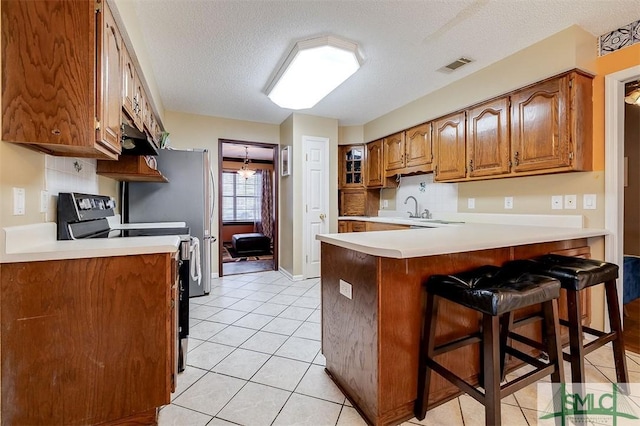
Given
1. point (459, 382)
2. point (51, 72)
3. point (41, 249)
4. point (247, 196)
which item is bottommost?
point (459, 382)

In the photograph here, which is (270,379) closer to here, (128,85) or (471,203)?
(128,85)

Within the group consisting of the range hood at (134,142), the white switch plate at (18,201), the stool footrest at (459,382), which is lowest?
the stool footrest at (459,382)

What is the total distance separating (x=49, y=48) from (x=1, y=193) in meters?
0.63

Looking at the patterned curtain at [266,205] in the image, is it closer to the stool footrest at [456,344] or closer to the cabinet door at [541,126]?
the cabinet door at [541,126]

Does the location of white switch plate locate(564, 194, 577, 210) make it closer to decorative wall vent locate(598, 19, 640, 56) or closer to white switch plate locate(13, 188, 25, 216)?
decorative wall vent locate(598, 19, 640, 56)

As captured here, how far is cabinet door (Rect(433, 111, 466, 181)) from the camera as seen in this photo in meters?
3.05

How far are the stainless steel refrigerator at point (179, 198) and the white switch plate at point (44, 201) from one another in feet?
5.35

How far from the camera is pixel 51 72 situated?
1194 millimetres

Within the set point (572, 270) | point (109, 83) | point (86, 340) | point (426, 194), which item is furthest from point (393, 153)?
point (86, 340)

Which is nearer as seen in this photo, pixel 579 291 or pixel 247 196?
pixel 579 291

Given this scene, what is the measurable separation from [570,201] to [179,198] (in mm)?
3745

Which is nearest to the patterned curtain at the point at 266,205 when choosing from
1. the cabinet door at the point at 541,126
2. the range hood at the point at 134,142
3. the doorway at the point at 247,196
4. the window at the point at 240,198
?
the doorway at the point at 247,196

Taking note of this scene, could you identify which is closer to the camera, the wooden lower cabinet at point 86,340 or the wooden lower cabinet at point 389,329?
the wooden lower cabinet at point 86,340

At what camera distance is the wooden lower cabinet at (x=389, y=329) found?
1.34m
